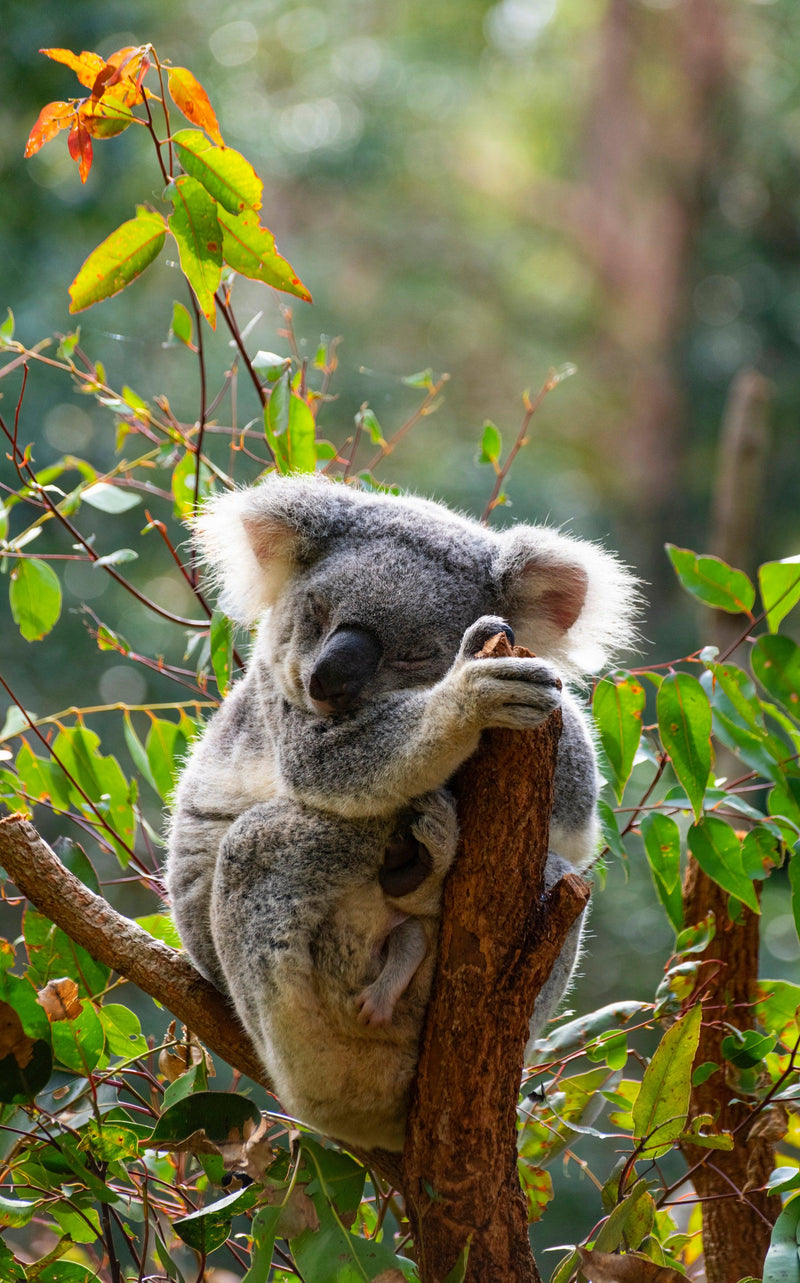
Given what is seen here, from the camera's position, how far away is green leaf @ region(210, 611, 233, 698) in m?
2.18

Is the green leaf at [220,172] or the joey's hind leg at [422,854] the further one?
the green leaf at [220,172]

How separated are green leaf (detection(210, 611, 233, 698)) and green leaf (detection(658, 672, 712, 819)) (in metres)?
0.81

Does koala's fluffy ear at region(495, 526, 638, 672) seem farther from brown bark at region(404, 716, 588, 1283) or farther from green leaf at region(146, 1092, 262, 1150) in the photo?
green leaf at region(146, 1092, 262, 1150)

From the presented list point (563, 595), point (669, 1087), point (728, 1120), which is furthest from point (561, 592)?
point (728, 1120)

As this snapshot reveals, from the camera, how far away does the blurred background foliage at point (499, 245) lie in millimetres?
5766

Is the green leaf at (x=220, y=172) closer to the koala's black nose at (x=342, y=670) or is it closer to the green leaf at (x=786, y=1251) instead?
the koala's black nose at (x=342, y=670)

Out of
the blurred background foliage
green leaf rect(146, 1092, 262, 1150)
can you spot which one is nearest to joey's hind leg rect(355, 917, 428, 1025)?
green leaf rect(146, 1092, 262, 1150)

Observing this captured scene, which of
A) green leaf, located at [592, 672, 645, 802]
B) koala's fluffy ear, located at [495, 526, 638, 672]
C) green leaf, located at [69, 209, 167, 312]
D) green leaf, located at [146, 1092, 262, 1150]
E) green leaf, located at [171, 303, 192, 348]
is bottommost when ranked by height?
green leaf, located at [146, 1092, 262, 1150]

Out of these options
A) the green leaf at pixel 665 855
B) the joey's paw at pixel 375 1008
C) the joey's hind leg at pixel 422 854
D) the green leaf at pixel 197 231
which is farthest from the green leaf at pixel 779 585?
the green leaf at pixel 197 231

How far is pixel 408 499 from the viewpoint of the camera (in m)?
2.17

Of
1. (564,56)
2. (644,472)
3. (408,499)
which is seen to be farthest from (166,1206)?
(564,56)

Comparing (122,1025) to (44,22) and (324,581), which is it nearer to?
(324,581)

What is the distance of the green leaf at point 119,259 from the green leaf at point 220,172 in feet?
0.47

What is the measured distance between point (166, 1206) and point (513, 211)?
365 inches
